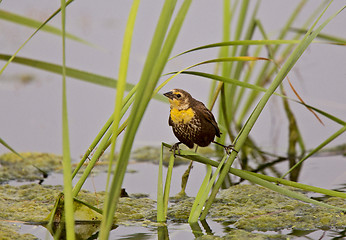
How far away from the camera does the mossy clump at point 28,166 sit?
12.8 feet

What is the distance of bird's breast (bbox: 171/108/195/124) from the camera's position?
111 inches

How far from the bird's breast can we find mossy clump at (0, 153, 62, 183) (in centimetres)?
137

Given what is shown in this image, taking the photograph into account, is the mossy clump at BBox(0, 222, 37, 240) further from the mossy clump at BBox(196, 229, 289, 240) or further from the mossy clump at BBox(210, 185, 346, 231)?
the mossy clump at BBox(210, 185, 346, 231)

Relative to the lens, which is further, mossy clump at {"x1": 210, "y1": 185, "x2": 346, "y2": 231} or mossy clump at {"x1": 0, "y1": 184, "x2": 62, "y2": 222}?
mossy clump at {"x1": 0, "y1": 184, "x2": 62, "y2": 222}

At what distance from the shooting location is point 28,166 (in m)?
4.12

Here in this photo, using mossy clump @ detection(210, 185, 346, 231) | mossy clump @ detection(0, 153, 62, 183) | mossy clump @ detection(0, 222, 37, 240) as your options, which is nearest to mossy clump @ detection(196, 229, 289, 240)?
mossy clump @ detection(210, 185, 346, 231)

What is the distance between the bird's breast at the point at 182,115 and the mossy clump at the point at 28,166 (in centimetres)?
137

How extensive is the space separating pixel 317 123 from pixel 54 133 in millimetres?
2530

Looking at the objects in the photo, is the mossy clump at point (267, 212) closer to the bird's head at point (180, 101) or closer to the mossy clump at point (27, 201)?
the bird's head at point (180, 101)

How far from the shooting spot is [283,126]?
5.10m

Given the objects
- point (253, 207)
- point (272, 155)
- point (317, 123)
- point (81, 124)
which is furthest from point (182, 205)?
point (317, 123)

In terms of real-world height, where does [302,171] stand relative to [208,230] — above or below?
above

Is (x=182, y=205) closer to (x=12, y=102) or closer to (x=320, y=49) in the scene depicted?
(x=12, y=102)

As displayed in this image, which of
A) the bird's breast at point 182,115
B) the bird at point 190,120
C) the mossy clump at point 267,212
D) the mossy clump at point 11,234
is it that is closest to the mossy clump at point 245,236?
the mossy clump at point 267,212
